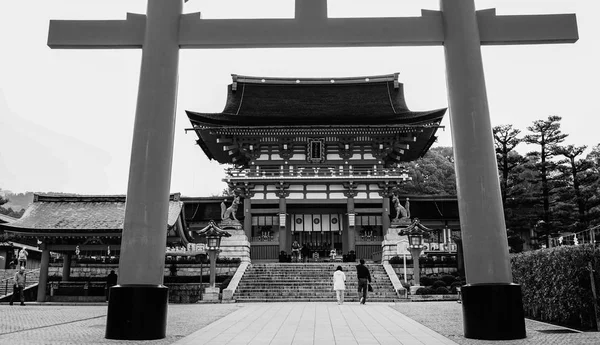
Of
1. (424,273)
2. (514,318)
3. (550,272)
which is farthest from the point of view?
(424,273)

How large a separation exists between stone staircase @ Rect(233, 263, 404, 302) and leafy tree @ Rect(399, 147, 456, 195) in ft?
75.8

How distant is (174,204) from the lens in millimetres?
21094

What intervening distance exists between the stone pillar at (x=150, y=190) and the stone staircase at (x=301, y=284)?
1343cm

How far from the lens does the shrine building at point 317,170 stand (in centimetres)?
2856

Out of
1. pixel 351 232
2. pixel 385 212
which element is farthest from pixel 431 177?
pixel 351 232

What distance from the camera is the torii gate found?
614 centimetres

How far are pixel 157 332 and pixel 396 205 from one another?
23.0 metres

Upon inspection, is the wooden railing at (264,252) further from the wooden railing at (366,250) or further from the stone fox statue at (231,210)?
the wooden railing at (366,250)

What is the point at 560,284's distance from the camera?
9148 millimetres

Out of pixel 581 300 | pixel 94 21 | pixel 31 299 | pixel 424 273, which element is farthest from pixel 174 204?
pixel 581 300

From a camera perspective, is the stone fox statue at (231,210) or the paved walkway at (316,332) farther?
the stone fox statue at (231,210)

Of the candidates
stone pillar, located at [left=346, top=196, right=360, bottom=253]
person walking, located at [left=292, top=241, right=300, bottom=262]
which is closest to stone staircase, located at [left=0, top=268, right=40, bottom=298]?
person walking, located at [left=292, top=241, right=300, bottom=262]

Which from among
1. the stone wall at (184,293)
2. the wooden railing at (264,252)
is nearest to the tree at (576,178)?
the wooden railing at (264,252)

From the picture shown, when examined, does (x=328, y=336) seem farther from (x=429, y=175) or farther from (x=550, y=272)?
(x=429, y=175)
